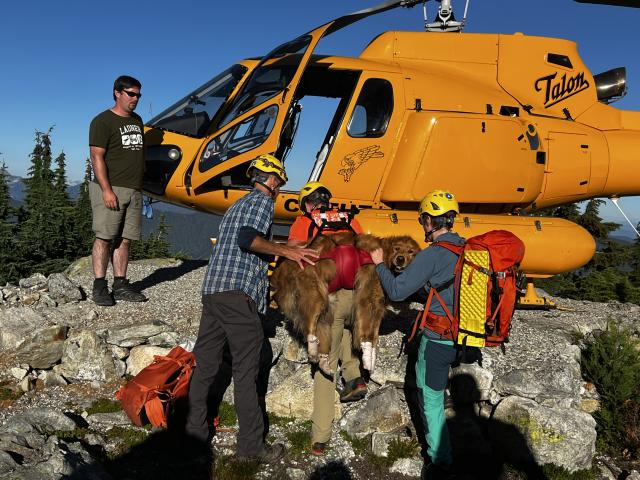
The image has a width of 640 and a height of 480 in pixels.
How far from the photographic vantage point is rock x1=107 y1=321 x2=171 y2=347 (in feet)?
18.6

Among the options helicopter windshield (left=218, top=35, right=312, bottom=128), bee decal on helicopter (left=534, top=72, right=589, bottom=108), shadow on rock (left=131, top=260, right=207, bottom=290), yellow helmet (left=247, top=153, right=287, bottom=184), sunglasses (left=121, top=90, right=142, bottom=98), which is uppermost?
bee decal on helicopter (left=534, top=72, right=589, bottom=108)

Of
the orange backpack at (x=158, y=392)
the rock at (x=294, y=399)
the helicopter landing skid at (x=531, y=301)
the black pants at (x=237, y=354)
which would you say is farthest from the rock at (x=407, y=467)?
the helicopter landing skid at (x=531, y=301)

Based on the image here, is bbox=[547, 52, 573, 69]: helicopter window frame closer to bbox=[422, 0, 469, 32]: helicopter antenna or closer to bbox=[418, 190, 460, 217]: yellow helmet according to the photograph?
bbox=[422, 0, 469, 32]: helicopter antenna

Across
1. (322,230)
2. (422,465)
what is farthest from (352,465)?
(322,230)

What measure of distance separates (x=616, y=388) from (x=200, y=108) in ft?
20.1

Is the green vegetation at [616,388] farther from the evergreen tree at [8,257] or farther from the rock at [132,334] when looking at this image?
the evergreen tree at [8,257]

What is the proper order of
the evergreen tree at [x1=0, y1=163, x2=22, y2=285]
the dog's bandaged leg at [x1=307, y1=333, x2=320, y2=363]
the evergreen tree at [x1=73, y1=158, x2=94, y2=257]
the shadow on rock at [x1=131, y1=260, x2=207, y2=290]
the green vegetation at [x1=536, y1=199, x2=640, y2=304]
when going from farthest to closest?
the evergreen tree at [x1=73, y1=158, x2=94, y2=257] < the evergreen tree at [x1=0, y1=163, x2=22, y2=285] < the green vegetation at [x1=536, y1=199, x2=640, y2=304] < the shadow on rock at [x1=131, y1=260, x2=207, y2=290] < the dog's bandaged leg at [x1=307, y1=333, x2=320, y2=363]

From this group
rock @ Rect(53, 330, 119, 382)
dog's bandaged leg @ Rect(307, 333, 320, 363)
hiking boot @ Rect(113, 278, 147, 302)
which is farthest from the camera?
hiking boot @ Rect(113, 278, 147, 302)

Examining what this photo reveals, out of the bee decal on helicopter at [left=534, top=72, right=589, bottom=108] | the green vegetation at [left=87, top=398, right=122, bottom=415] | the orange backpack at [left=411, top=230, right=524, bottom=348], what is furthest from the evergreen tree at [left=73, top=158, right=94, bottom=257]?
the orange backpack at [left=411, top=230, right=524, bottom=348]

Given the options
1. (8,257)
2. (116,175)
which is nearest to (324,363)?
(116,175)

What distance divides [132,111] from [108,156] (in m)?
0.64

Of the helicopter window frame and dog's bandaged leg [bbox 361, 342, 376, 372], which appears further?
the helicopter window frame

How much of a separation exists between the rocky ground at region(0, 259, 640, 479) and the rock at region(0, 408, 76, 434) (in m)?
0.01

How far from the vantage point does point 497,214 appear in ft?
23.9
